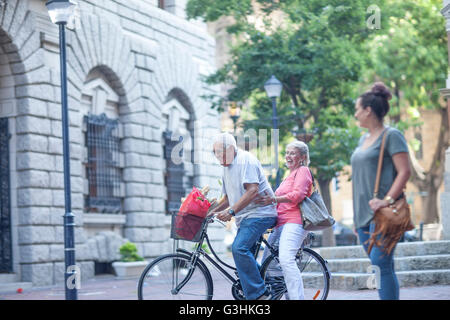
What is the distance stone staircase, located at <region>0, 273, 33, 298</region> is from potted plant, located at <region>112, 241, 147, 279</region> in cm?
268

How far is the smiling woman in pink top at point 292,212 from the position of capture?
7.35 meters

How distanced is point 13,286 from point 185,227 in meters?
7.28

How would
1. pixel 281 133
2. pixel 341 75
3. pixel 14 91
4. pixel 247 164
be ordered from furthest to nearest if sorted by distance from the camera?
pixel 281 133 < pixel 341 75 < pixel 14 91 < pixel 247 164

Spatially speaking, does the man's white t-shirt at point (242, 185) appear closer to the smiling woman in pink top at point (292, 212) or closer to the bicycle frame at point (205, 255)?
the smiling woman in pink top at point (292, 212)

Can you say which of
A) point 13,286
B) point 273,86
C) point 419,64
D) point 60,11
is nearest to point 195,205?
point 60,11

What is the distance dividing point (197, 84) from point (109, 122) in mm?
4360

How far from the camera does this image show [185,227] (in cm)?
739

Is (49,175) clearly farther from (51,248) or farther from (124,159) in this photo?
(124,159)

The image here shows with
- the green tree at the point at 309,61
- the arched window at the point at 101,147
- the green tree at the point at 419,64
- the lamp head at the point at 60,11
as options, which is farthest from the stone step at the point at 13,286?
the green tree at the point at 419,64

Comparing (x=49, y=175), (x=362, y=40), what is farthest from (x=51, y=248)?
(x=362, y=40)

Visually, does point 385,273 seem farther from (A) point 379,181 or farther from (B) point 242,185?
(B) point 242,185

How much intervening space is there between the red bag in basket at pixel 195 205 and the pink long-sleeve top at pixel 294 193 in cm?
76
